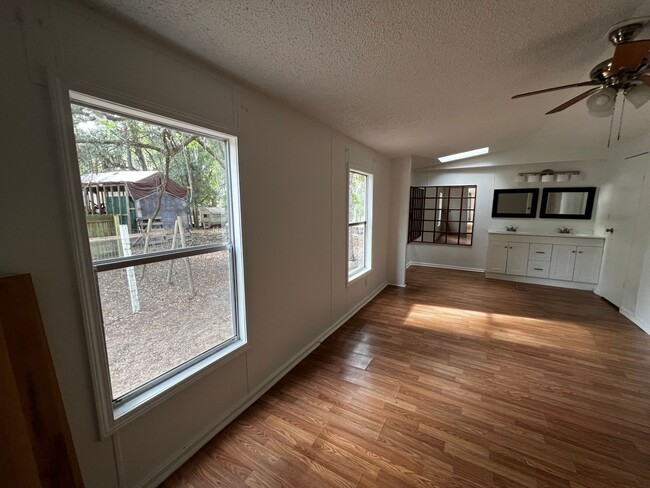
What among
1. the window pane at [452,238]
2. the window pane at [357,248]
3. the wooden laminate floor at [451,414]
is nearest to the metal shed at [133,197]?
the wooden laminate floor at [451,414]

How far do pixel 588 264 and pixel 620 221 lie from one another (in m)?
0.94

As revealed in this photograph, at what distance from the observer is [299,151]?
236cm

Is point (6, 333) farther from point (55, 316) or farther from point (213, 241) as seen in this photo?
point (213, 241)

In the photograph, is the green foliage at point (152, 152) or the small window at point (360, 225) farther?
the small window at point (360, 225)

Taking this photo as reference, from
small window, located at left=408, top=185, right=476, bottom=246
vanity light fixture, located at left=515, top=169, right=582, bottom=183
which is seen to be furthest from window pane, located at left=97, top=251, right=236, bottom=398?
vanity light fixture, located at left=515, top=169, right=582, bottom=183

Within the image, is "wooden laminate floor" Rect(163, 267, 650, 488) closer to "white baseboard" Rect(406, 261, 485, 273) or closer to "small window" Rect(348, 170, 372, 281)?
"small window" Rect(348, 170, 372, 281)

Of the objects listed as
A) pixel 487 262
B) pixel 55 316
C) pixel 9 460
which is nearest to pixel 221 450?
pixel 9 460

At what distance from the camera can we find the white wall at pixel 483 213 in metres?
4.91

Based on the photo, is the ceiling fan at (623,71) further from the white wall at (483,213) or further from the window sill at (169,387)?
the white wall at (483,213)

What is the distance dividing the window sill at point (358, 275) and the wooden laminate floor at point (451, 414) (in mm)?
600

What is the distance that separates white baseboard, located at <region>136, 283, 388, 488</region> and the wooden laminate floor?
0.15 feet

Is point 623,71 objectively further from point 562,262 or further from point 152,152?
point 562,262

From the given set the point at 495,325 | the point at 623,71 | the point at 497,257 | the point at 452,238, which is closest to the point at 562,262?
the point at 497,257

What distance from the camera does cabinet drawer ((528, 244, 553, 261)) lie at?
4871mm
